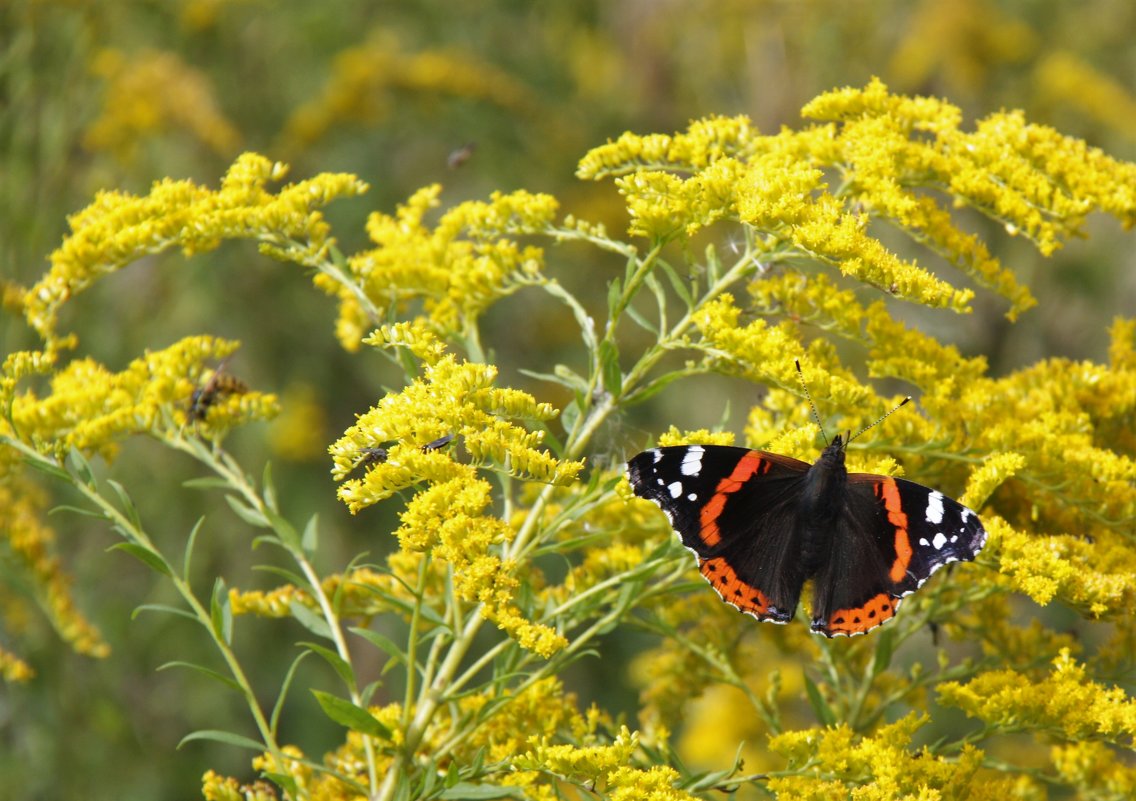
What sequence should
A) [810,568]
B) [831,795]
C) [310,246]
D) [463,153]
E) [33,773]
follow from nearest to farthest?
[831,795] < [810,568] < [310,246] < [33,773] < [463,153]

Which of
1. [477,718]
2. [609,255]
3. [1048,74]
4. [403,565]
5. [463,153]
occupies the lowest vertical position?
[477,718]

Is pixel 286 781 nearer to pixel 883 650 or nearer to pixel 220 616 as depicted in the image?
pixel 220 616

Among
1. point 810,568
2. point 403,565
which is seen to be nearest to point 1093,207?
point 810,568

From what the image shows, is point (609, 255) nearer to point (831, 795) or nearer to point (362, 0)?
point (362, 0)

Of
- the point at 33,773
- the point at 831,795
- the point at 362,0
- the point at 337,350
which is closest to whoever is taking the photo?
the point at 831,795

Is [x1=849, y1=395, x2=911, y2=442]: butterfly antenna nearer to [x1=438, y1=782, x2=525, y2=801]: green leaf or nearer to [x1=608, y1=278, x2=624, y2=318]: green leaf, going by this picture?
[x1=608, y1=278, x2=624, y2=318]: green leaf

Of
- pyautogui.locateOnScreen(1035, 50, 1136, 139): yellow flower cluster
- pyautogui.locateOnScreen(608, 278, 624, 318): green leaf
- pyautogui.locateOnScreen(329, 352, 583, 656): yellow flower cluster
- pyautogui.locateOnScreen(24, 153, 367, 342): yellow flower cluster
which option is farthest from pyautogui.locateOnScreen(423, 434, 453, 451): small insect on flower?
pyautogui.locateOnScreen(1035, 50, 1136, 139): yellow flower cluster

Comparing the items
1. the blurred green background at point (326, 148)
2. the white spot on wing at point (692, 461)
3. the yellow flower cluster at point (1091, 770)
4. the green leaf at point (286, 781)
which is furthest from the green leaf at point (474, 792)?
the yellow flower cluster at point (1091, 770)
